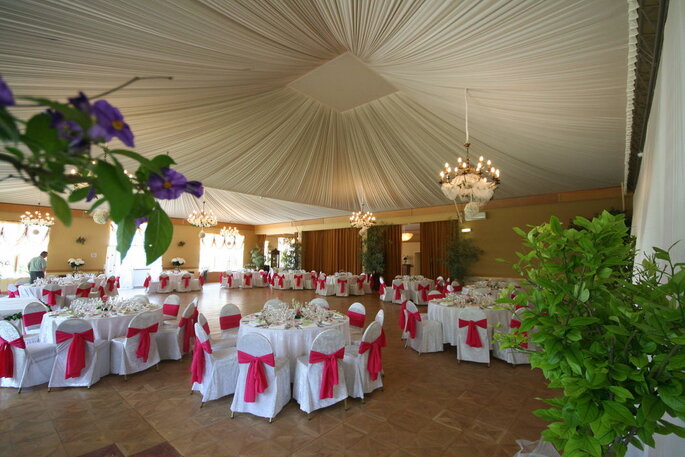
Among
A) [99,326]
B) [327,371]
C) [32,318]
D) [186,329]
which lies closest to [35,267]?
[32,318]

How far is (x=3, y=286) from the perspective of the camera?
464 inches

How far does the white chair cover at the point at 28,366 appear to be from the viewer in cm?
399

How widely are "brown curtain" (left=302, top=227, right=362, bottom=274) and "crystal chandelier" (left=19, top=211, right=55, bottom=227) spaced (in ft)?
35.3

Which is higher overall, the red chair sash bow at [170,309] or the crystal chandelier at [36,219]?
the crystal chandelier at [36,219]

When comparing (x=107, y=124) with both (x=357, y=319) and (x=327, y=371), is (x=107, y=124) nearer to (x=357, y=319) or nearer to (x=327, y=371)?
(x=327, y=371)

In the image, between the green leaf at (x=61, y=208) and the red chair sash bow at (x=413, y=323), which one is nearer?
the green leaf at (x=61, y=208)

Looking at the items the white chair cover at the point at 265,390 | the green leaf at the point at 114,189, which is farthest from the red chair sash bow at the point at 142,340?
the green leaf at the point at 114,189

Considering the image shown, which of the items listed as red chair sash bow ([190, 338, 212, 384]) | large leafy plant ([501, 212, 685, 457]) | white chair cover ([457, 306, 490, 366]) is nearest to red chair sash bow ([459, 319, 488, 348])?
white chair cover ([457, 306, 490, 366])

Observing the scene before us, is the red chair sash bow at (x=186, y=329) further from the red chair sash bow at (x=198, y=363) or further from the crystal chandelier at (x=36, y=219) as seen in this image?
the crystal chandelier at (x=36, y=219)

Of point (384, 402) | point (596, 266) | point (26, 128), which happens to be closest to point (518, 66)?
point (596, 266)

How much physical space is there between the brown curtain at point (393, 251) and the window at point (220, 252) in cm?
985

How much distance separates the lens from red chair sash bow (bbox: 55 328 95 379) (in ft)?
13.0

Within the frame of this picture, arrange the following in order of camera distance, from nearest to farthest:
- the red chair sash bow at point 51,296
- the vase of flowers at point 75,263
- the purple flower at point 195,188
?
1. the purple flower at point 195,188
2. the red chair sash bow at point 51,296
3. the vase of flowers at point 75,263

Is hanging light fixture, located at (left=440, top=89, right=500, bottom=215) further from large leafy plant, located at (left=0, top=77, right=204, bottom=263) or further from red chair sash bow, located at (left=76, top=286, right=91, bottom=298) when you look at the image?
red chair sash bow, located at (left=76, top=286, right=91, bottom=298)
